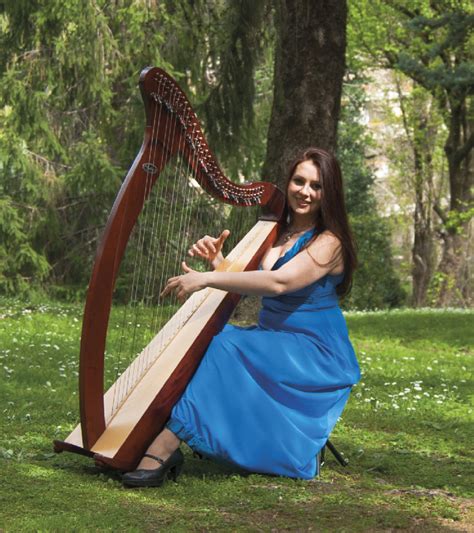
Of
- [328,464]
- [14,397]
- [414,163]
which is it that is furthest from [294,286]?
[414,163]

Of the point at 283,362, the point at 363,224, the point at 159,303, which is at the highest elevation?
the point at 363,224

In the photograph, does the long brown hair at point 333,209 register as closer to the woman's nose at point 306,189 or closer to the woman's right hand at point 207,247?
the woman's nose at point 306,189

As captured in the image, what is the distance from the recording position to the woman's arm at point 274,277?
13.2ft

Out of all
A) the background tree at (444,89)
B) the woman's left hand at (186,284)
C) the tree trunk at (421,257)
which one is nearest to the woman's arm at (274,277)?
the woman's left hand at (186,284)

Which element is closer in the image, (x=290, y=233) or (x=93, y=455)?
(x=93, y=455)

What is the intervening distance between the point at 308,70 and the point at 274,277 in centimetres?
491

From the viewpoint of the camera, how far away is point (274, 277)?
14.0 feet

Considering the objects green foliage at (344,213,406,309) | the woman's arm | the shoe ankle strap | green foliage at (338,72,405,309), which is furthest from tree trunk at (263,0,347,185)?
green foliage at (344,213,406,309)

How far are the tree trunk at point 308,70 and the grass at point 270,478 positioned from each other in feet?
7.18

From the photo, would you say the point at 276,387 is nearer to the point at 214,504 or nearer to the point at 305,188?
the point at 214,504

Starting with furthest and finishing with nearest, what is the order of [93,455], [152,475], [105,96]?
[105,96] → [152,475] → [93,455]

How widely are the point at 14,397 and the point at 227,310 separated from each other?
216 cm

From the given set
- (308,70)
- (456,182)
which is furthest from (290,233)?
(456,182)

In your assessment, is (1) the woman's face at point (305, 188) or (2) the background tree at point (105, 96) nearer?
(1) the woman's face at point (305, 188)
